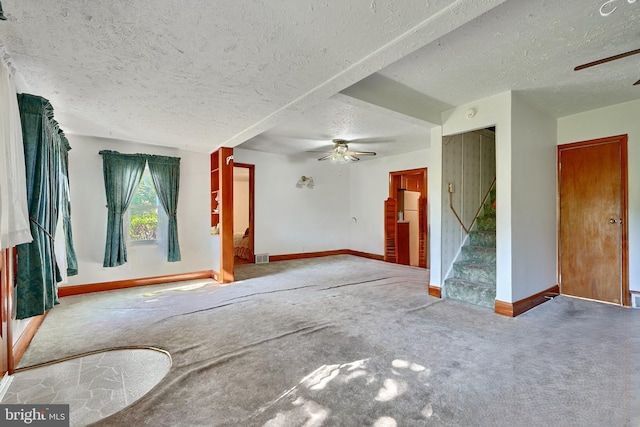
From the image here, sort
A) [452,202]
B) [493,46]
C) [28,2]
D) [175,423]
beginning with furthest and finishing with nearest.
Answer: [452,202] → [493,46] → [175,423] → [28,2]

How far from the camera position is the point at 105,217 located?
4.25m

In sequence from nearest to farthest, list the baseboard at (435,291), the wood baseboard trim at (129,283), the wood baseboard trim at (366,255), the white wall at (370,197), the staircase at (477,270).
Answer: the staircase at (477,270), the baseboard at (435,291), the wood baseboard trim at (129,283), the white wall at (370,197), the wood baseboard trim at (366,255)

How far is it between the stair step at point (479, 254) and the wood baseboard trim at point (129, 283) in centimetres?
404

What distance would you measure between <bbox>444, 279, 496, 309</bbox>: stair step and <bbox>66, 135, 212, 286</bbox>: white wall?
12.6ft

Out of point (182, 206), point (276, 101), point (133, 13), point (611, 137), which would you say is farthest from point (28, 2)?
point (611, 137)

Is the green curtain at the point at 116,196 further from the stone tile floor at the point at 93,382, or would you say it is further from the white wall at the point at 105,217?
the stone tile floor at the point at 93,382

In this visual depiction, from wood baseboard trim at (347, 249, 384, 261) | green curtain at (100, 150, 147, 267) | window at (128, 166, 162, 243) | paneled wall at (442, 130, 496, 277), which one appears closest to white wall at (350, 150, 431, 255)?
wood baseboard trim at (347, 249, 384, 261)

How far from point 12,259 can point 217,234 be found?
2.76 metres

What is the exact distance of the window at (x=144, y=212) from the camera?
4520 mm

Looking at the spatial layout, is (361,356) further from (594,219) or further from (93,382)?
(594,219)

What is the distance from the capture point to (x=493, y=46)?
2215 millimetres

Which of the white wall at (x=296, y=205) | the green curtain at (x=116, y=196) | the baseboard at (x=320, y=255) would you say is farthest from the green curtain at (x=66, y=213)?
the baseboard at (x=320, y=255)

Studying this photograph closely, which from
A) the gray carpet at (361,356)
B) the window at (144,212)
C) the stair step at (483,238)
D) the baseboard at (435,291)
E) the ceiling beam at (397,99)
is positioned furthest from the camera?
the window at (144,212)

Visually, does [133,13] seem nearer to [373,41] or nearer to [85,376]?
[373,41]
